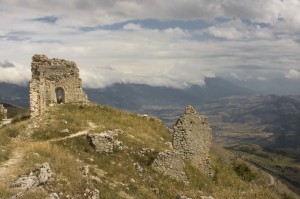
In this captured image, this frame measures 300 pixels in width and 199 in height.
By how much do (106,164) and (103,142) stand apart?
11.3 feet

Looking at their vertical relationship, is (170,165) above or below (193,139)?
below

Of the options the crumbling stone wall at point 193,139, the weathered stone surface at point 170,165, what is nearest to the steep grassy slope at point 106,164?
the weathered stone surface at point 170,165

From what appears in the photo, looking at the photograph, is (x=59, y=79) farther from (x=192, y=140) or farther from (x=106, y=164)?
(x=106, y=164)

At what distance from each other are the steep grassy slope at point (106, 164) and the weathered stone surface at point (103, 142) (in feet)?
1.59

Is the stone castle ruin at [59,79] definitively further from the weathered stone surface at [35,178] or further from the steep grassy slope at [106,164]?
the weathered stone surface at [35,178]

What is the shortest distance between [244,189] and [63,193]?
61.1 feet

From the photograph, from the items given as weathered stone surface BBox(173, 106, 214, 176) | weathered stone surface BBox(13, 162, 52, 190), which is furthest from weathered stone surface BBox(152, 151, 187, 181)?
weathered stone surface BBox(13, 162, 52, 190)

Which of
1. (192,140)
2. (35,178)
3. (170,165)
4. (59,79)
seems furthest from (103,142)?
(59,79)

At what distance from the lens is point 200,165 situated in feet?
123

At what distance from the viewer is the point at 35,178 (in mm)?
23859

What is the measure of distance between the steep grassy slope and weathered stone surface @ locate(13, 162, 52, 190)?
503 millimetres

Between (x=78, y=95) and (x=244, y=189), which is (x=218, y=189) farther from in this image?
(x=78, y=95)

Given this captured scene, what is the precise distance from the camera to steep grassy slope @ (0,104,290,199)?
26.0m

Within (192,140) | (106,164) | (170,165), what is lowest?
(170,165)
